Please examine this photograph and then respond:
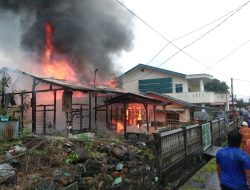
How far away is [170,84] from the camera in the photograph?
31797 mm

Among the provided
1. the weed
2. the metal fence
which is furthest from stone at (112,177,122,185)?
the metal fence

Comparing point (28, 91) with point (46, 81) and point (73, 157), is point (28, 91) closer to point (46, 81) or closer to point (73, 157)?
point (46, 81)

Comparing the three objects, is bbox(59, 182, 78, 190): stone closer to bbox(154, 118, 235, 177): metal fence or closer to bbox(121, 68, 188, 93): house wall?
bbox(154, 118, 235, 177): metal fence

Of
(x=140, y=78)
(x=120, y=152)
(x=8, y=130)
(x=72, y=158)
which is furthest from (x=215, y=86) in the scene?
(x=72, y=158)

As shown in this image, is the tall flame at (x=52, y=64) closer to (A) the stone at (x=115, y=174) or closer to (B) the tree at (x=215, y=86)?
(A) the stone at (x=115, y=174)

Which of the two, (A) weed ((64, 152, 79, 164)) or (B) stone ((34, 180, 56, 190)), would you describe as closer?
(B) stone ((34, 180, 56, 190))

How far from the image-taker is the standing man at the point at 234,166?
167 inches

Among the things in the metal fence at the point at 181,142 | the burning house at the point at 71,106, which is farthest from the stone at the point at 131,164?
the burning house at the point at 71,106

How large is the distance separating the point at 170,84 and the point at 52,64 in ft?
47.0

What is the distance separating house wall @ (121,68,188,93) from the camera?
1245 inches

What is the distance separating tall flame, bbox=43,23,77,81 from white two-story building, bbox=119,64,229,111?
9013 millimetres

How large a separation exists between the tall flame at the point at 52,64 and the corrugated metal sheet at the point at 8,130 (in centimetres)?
1429

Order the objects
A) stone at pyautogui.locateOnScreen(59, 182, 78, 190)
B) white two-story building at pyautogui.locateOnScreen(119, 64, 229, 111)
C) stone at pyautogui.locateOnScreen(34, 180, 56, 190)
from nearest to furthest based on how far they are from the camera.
A: stone at pyautogui.locateOnScreen(34, 180, 56, 190), stone at pyautogui.locateOnScreen(59, 182, 78, 190), white two-story building at pyautogui.locateOnScreen(119, 64, 229, 111)

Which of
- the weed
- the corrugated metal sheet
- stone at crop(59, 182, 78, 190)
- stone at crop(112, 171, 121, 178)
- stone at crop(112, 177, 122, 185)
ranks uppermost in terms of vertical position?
the corrugated metal sheet
